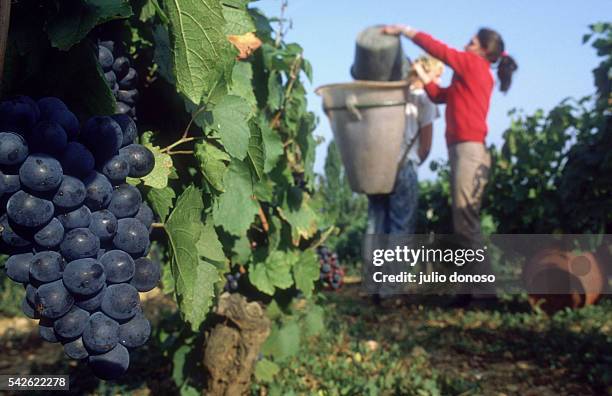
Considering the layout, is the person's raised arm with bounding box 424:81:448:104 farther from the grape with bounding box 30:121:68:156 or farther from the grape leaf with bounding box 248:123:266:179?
the grape with bounding box 30:121:68:156

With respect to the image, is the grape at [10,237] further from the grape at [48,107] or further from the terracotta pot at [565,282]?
the terracotta pot at [565,282]

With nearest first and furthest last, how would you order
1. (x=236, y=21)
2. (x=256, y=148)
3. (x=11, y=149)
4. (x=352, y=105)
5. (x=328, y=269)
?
(x=11, y=149), (x=236, y=21), (x=256, y=148), (x=328, y=269), (x=352, y=105)

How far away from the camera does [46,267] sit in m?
0.94

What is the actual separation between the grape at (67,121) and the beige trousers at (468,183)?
4.72 meters

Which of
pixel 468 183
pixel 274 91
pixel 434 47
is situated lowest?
pixel 274 91

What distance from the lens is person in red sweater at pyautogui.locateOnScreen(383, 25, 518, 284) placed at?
17.2 ft

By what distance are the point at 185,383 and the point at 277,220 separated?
0.88 metres

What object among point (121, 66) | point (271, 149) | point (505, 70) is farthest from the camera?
point (505, 70)

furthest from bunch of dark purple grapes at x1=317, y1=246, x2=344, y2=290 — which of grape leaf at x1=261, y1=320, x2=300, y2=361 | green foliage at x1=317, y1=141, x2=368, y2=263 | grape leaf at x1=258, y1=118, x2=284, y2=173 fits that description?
green foliage at x1=317, y1=141, x2=368, y2=263

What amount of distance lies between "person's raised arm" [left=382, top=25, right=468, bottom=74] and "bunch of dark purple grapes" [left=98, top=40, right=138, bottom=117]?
4.31 meters

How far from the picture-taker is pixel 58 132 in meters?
0.93

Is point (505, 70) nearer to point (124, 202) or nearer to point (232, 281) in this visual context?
point (232, 281)

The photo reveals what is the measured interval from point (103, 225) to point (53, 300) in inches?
5.5

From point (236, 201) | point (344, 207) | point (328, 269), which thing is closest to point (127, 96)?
point (236, 201)
